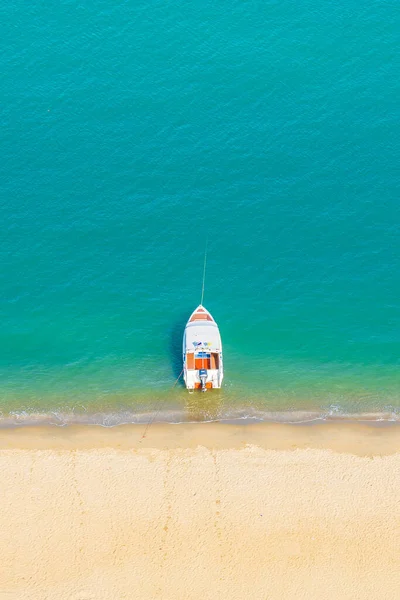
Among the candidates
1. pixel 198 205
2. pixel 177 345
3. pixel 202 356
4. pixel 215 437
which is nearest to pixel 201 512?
pixel 215 437

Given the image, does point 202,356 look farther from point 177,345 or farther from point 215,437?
point 215,437

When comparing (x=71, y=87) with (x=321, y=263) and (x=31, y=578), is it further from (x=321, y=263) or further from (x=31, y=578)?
(x=31, y=578)

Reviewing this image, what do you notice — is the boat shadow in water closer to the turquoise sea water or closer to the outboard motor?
the turquoise sea water

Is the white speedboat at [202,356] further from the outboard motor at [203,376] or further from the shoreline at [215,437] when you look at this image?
the shoreline at [215,437]

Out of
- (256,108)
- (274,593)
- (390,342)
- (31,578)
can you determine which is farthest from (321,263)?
(31,578)

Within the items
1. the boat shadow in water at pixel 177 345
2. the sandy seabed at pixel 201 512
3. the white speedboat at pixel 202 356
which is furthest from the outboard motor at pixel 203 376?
the sandy seabed at pixel 201 512

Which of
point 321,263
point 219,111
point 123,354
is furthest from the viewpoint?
point 219,111

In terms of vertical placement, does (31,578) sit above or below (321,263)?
below
